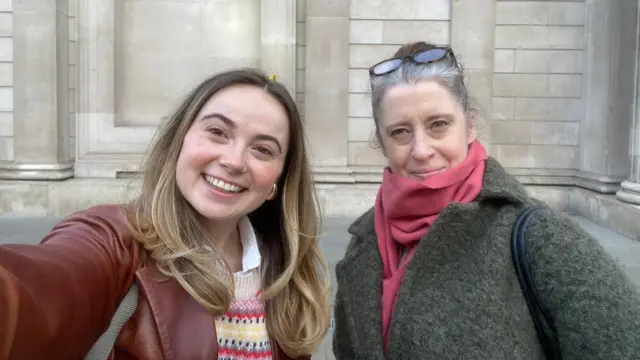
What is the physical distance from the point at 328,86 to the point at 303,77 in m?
0.48

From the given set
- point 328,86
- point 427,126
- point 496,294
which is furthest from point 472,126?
point 328,86

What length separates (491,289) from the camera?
1478mm

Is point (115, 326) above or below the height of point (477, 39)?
below

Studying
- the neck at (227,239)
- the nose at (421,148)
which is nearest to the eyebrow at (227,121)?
the neck at (227,239)

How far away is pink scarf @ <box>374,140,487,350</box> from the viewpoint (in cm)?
167

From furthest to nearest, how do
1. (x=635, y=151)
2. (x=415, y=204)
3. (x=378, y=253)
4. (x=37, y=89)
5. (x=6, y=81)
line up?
(x=6, y=81), (x=37, y=89), (x=635, y=151), (x=378, y=253), (x=415, y=204)

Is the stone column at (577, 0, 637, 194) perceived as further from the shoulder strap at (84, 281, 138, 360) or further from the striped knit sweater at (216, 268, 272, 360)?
the shoulder strap at (84, 281, 138, 360)

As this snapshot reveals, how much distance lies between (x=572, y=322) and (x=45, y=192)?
8.70 metres

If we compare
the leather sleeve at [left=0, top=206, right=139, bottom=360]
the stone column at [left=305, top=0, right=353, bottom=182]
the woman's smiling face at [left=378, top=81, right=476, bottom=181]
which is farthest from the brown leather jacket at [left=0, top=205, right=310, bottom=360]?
the stone column at [left=305, top=0, right=353, bottom=182]

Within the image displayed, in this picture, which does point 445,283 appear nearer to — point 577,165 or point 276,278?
point 276,278

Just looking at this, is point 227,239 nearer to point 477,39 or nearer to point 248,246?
point 248,246

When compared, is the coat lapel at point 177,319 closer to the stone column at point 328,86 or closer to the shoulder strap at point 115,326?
the shoulder strap at point 115,326

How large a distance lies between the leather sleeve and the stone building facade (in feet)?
23.7

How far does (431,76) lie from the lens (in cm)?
172
